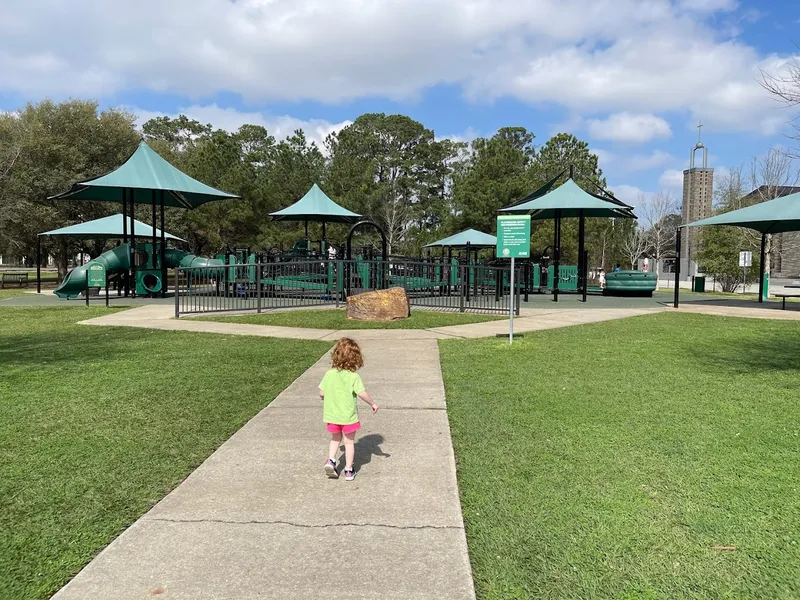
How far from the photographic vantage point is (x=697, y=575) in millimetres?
2695

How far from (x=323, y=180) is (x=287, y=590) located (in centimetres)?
4241

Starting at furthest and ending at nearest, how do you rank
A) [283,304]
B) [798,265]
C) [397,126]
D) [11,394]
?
[798,265]
[397,126]
[283,304]
[11,394]

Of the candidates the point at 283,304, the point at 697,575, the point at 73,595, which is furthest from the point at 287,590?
the point at 283,304

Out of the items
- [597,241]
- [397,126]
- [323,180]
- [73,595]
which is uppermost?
[397,126]

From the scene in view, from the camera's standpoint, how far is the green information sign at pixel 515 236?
9.73 meters

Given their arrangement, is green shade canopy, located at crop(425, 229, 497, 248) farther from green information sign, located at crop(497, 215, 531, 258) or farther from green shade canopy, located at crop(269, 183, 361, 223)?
green information sign, located at crop(497, 215, 531, 258)

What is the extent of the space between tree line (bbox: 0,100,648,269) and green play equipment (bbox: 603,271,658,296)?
7386 millimetres

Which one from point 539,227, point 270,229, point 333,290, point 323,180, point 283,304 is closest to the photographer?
point 283,304

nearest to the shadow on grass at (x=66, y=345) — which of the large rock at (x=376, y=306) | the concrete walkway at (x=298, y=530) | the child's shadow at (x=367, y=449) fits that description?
the large rock at (x=376, y=306)

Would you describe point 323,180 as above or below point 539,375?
above

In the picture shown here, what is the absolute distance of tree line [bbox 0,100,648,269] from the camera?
31.6 metres

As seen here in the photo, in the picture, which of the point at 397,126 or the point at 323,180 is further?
the point at 397,126

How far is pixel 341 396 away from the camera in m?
4.02

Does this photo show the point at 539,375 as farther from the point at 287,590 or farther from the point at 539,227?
the point at 539,227
